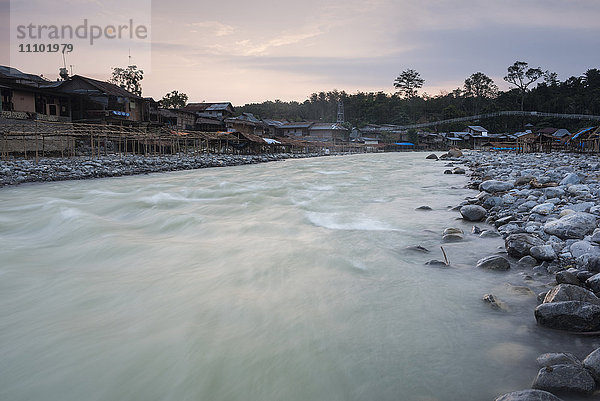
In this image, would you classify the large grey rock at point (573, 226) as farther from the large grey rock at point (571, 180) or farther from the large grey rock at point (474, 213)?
the large grey rock at point (571, 180)

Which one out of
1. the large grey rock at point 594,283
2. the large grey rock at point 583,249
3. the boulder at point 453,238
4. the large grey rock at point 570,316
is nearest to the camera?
the large grey rock at point 570,316

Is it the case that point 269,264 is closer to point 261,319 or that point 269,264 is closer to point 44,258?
point 261,319

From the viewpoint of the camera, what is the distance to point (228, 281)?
4.09m

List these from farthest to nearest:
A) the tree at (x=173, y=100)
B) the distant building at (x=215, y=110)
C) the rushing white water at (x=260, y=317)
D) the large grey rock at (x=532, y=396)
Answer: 1. the tree at (x=173, y=100)
2. the distant building at (x=215, y=110)
3. the rushing white water at (x=260, y=317)
4. the large grey rock at (x=532, y=396)

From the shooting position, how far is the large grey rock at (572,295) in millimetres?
2699

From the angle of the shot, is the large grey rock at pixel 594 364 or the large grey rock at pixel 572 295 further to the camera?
the large grey rock at pixel 572 295

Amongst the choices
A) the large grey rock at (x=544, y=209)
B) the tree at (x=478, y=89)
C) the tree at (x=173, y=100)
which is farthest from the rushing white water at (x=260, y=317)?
the tree at (x=478, y=89)

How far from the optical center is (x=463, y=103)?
85.1m

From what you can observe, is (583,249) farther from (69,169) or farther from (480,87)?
(480,87)

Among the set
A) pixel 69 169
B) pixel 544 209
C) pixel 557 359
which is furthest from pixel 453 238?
pixel 69 169

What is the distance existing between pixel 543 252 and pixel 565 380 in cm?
231

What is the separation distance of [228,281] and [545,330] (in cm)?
291

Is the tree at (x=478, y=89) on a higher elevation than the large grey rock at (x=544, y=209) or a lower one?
higher

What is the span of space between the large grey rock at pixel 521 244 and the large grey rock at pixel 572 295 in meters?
1.33
